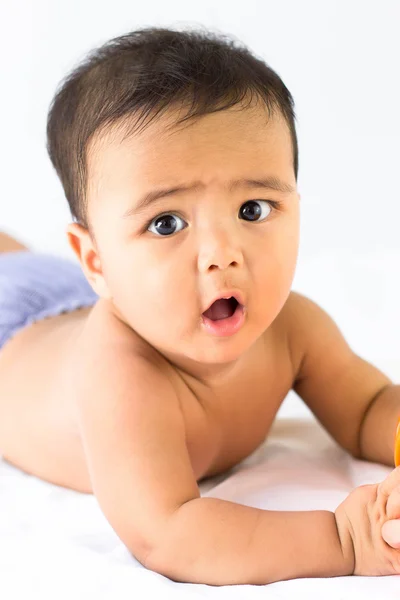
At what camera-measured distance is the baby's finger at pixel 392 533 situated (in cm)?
87

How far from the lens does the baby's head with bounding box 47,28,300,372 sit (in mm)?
966

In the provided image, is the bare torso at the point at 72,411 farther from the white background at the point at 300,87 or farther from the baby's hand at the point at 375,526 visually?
the white background at the point at 300,87

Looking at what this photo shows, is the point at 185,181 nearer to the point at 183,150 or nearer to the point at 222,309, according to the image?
the point at 183,150

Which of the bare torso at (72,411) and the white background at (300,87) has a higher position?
the white background at (300,87)

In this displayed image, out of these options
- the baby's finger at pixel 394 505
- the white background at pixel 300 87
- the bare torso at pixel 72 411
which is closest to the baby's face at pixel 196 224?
the bare torso at pixel 72 411

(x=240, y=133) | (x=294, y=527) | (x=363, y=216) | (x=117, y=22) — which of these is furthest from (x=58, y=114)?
(x=117, y=22)

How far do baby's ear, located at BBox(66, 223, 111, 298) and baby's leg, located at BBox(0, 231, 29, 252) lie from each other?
2.27 feet

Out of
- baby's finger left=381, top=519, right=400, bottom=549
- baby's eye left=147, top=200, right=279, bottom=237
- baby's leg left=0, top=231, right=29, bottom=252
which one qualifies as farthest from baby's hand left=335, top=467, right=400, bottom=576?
baby's leg left=0, top=231, right=29, bottom=252

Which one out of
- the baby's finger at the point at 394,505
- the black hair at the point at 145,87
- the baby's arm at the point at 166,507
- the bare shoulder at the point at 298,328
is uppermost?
the black hair at the point at 145,87

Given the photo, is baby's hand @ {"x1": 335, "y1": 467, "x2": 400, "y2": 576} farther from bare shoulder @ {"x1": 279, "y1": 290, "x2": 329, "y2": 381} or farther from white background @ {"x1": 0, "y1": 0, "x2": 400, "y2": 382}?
white background @ {"x1": 0, "y1": 0, "x2": 400, "y2": 382}

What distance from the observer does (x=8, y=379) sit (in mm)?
A: 1341

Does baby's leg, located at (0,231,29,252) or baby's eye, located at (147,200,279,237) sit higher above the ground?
baby's eye, located at (147,200,279,237)

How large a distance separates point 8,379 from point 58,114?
16.7 inches

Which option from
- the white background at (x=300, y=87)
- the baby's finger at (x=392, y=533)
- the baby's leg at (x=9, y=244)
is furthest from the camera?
the white background at (x=300, y=87)
